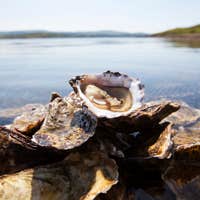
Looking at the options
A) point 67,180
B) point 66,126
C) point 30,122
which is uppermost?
point 66,126

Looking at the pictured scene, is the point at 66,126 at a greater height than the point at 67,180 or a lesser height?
greater

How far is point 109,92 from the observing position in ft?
13.8

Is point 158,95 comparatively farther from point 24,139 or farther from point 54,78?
point 24,139

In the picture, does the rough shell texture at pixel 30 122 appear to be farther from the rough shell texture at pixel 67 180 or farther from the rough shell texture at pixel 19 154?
the rough shell texture at pixel 67 180

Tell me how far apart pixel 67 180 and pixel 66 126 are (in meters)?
0.50

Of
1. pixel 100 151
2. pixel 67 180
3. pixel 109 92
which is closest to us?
pixel 67 180

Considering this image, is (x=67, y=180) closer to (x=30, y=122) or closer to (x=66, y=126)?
(x=66, y=126)

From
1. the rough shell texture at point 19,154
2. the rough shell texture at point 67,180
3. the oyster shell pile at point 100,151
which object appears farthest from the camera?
the rough shell texture at point 19,154

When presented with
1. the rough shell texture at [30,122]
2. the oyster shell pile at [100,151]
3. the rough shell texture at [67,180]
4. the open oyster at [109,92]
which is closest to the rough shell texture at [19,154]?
the oyster shell pile at [100,151]

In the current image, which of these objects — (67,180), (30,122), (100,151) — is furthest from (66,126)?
(30,122)

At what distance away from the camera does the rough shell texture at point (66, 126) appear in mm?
3375

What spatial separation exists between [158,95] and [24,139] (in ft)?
25.7

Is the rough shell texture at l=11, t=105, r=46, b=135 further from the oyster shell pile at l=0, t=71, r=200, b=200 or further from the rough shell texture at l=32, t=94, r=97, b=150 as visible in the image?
the rough shell texture at l=32, t=94, r=97, b=150

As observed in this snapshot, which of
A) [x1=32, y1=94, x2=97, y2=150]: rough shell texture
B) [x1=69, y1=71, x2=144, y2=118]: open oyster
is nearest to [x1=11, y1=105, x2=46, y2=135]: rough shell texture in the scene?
[x1=32, y1=94, x2=97, y2=150]: rough shell texture
